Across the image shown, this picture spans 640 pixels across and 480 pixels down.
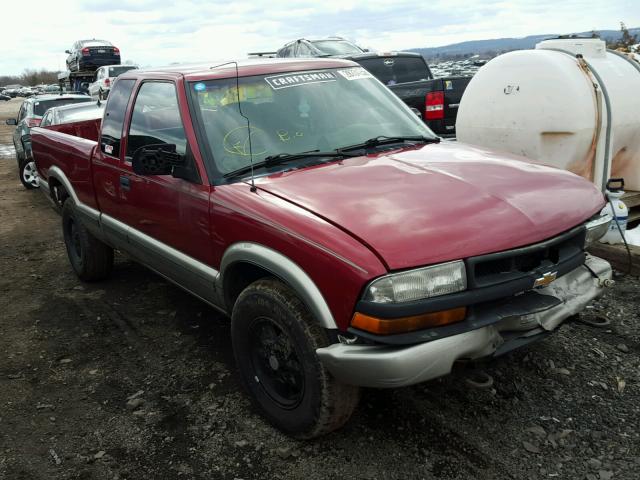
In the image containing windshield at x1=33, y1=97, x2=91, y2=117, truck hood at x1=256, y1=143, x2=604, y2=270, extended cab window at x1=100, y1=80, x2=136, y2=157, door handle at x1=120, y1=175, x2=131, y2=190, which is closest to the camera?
truck hood at x1=256, y1=143, x2=604, y2=270

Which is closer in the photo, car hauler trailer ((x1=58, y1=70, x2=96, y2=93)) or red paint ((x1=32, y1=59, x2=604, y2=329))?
red paint ((x1=32, y1=59, x2=604, y2=329))

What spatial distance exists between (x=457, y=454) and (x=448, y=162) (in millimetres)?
1523

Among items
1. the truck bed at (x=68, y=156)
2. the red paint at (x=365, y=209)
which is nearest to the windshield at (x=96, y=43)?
the truck bed at (x=68, y=156)

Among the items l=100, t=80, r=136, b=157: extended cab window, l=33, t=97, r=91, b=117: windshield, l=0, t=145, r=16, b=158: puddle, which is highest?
l=100, t=80, r=136, b=157: extended cab window

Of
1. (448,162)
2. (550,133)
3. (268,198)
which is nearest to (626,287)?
(550,133)

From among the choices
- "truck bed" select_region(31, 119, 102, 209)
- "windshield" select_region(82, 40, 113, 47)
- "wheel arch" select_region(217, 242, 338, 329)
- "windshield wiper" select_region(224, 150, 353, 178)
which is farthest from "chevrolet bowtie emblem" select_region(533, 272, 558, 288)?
"windshield" select_region(82, 40, 113, 47)

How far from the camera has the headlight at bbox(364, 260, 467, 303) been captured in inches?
91.9

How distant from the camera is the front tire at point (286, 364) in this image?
2.64 metres

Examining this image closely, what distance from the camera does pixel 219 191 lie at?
3.17m

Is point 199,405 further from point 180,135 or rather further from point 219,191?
point 180,135

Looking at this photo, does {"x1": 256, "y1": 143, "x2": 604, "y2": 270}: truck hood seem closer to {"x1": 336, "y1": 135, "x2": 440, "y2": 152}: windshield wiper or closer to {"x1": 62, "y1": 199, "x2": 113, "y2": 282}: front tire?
{"x1": 336, "y1": 135, "x2": 440, "y2": 152}: windshield wiper

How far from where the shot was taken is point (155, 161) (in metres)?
3.37

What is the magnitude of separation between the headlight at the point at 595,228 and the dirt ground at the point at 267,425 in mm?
828

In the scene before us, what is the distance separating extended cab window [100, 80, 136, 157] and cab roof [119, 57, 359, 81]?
228 mm
